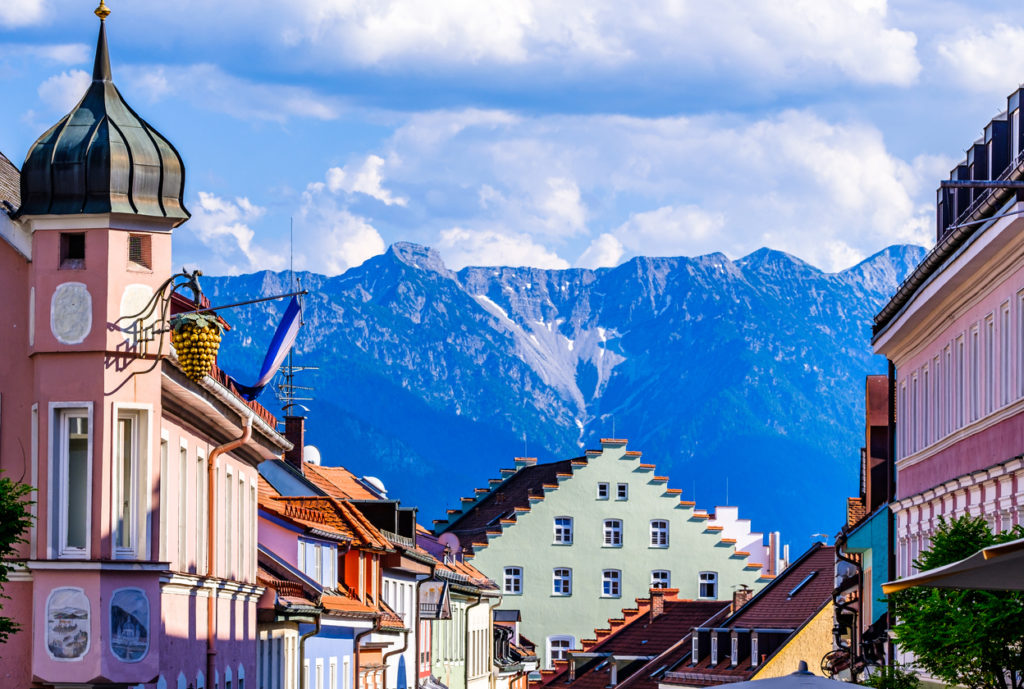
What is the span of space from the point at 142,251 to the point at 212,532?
6.50 m

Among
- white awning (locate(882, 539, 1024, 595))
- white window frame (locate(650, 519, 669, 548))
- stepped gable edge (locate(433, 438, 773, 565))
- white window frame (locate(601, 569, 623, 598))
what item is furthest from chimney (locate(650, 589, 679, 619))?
white awning (locate(882, 539, 1024, 595))

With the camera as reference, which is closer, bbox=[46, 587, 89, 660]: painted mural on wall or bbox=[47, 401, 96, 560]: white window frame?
bbox=[46, 587, 89, 660]: painted mural on wall

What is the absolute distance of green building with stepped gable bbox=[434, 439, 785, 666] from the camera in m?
109

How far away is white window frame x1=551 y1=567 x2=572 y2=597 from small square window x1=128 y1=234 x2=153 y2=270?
8402 cm

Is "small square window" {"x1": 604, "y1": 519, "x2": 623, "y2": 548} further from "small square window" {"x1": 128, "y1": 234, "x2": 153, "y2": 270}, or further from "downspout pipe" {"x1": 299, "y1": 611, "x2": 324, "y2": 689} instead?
"small square window" {"x1": 128, "y1": 234, "x2": 153, "y2": 270}

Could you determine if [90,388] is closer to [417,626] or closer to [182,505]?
[182,505]

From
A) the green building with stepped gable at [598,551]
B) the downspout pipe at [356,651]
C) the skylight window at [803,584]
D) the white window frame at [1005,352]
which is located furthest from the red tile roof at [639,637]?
the white window frame at [1005,352]

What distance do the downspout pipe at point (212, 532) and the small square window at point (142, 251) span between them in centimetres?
604

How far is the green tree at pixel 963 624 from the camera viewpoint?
20.5 meters

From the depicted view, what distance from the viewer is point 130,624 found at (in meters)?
26.5

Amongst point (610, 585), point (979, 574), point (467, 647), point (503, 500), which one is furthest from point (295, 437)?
point (503, 500)

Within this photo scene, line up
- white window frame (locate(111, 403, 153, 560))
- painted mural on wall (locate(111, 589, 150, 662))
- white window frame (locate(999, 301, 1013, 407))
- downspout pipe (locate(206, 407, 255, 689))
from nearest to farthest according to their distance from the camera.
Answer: painted mural on wall (locate(111, 589, 150, 662))
white window frame (locate(111, 403, 153, 560))
downspout pipe (locate(206, 407, 255, 689))
white window frame (locate(999, 301, 1013, 407))

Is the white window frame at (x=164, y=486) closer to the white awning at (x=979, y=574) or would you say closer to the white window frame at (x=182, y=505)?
the white window frame at (x=182, y=505)

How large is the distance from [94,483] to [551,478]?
8986 cm
